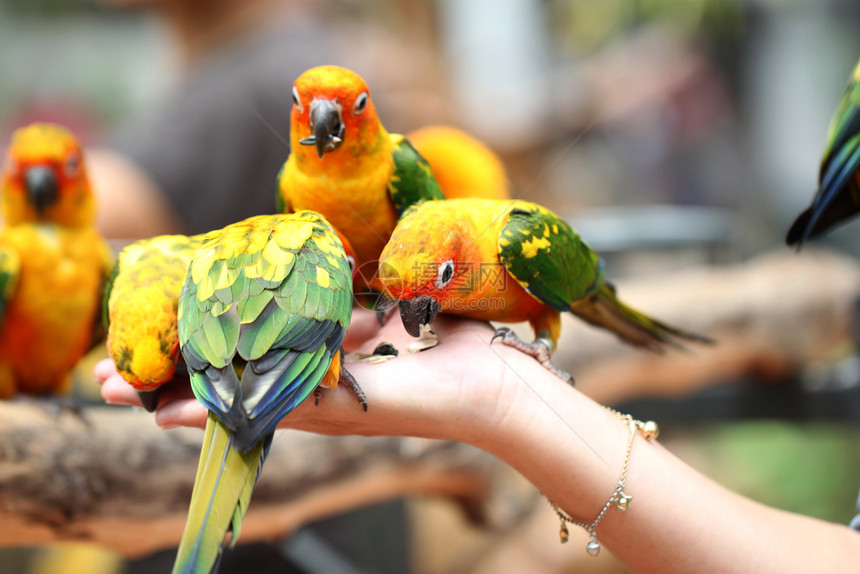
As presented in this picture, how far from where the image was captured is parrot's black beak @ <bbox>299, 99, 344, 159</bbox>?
925 mm

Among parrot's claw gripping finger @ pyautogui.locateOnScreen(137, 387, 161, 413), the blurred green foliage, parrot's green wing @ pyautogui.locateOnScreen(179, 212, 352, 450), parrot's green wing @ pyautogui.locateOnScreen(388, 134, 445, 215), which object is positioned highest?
parrot's green wing @ pyautogui.locateOnScreen(388, 134, 445, 215)

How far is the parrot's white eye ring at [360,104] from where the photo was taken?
959 mm

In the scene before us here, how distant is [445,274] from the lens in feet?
2.99

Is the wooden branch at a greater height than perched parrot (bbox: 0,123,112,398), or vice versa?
perched parrot (bbox: 0,123,112,398)

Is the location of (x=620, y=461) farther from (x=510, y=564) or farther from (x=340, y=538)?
(x=510, y=564)

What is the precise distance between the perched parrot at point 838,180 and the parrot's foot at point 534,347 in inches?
24.4

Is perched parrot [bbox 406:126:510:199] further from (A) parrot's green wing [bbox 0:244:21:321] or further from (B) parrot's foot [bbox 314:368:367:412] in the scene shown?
(A) parrot's green wing [bbox 0:244:21:321]

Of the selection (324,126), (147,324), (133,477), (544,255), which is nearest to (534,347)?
(544,255)

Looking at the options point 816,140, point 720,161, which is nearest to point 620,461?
point 720,161

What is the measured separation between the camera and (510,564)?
2730 mm

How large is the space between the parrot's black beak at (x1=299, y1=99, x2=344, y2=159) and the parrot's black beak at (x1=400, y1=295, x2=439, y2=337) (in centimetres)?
26

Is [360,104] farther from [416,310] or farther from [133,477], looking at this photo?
[133,477]

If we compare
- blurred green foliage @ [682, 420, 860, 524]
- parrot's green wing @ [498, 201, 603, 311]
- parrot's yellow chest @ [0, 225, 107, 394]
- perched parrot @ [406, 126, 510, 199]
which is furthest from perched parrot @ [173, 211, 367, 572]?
blurred green foliage @ [682, 420, 860, 524]

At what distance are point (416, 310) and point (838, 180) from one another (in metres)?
0.96
